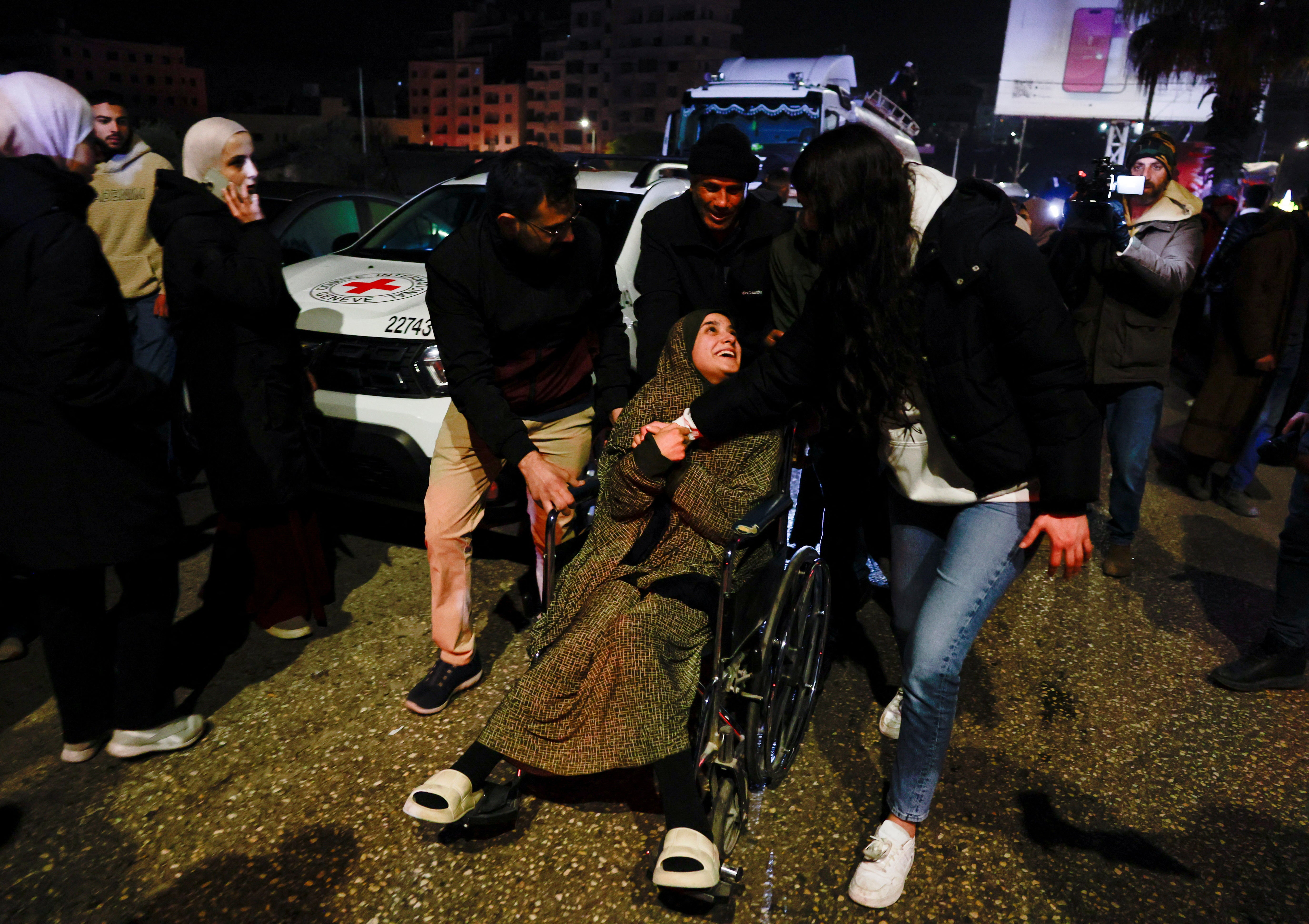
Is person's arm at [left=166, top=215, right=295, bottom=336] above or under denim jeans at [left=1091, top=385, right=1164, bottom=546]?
above

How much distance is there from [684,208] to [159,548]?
7.39 feet

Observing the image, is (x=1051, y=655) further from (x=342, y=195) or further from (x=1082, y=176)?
(x=342, y=195)

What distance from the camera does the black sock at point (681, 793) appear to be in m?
2.27

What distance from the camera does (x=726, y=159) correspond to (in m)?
3.18

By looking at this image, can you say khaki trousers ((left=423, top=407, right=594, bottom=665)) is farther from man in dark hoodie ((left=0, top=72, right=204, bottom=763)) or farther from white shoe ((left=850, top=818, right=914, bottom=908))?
white shoe ((left=850, top=818, right=914, bottom=908))

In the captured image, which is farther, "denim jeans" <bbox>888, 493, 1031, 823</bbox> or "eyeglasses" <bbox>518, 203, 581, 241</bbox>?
"eyeglasses" <bbox>518, 203, 581, 241</bbox>

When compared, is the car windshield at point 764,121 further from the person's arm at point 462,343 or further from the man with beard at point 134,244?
the person's arm at point 462,343

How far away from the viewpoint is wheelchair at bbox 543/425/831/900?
2.31 metres

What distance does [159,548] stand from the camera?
2.64 metres

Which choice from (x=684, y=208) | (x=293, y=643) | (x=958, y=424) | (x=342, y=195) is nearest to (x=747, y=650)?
(x=958, y=424)

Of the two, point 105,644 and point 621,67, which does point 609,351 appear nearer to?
point 105,644

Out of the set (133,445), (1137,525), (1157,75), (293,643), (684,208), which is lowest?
(293,643)

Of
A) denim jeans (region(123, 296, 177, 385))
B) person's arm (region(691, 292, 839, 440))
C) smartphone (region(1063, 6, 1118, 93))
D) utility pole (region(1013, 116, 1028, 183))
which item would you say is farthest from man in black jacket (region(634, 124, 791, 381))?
smartphone (region(1063, 6, 1118, 93))

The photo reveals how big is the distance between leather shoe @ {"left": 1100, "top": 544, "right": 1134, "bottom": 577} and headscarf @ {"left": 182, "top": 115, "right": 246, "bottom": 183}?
4510 mm
